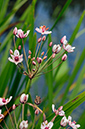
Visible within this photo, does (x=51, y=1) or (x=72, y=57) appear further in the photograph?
(x=51, y=1)

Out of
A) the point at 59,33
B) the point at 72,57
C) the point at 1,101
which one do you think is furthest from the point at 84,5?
the point at 1,101

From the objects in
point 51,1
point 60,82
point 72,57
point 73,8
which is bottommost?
point 72,57

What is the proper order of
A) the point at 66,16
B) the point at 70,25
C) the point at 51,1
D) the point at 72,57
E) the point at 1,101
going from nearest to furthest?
the point at 1,101, the point at 72,57, the point at 70,25, the point at 66,16, the point at 51,1

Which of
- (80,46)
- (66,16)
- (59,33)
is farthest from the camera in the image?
(66,16)

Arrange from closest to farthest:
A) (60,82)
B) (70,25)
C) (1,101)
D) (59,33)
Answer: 1. (1,101)
2. (60,82)
3. (59,33)
4. (70,25)

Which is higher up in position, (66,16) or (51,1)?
(51,1)

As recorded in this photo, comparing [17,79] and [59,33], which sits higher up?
[17,79]

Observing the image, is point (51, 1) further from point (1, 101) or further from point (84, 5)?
point (1, 101)

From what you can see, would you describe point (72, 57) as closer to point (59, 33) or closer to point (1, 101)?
point (59, 33)

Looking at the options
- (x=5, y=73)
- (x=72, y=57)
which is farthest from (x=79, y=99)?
(x=72, y=57)
